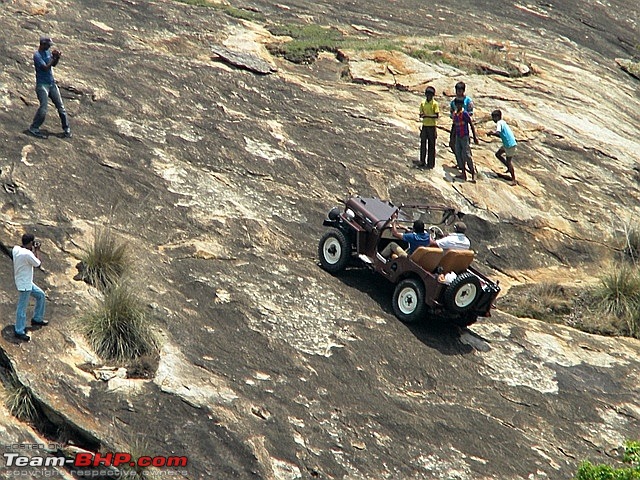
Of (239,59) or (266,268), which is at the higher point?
(239,59)

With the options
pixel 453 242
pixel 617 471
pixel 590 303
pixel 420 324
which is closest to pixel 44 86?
pixel 453 242

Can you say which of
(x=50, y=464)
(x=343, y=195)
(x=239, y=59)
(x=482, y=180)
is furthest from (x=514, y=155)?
(x=50, y=464)

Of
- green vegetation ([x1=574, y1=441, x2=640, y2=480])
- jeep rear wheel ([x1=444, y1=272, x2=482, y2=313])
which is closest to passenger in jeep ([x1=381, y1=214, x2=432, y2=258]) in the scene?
jeep rear wheel ([x1=444, y1=272, x2=482, y2=313])

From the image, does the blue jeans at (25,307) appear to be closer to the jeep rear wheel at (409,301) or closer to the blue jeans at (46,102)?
the jeep rear wheel at (409,301)

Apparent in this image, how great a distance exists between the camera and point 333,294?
44.3 feet

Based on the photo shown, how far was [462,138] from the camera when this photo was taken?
1750 cm

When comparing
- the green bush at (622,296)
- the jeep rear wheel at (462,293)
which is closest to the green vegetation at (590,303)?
the green bush at (622,296)

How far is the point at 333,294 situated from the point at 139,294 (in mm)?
2862

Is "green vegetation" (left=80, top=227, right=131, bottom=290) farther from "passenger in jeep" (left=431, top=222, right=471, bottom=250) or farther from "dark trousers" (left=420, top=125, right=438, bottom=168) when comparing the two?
"dark trousers" (left=420, top=125, right=438, bottom=168)

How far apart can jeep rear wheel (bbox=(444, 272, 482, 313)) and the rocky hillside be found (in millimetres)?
612

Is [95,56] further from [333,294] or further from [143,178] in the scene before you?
[333,294]

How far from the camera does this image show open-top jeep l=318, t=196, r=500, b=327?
42.3 ft

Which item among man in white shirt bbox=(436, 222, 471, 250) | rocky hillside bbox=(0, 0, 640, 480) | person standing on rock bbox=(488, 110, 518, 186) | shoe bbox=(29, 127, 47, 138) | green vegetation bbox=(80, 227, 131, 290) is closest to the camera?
rocky hillside bbox=(0, 0, 640, 480)

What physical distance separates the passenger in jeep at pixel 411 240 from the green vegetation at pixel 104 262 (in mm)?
3795
